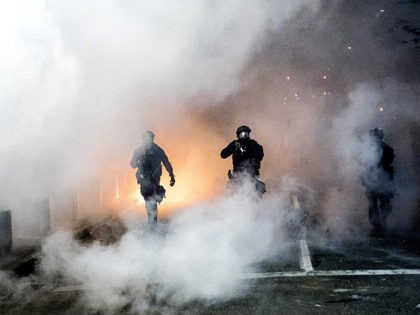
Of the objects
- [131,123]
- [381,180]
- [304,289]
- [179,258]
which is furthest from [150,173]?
[131,123]

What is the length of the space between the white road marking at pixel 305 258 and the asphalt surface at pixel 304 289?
13 mm

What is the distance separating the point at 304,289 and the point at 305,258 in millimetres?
1491

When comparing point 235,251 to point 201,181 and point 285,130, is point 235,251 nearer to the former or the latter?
point 201,181

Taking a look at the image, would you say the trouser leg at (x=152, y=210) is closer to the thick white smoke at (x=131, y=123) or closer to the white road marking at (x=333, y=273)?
the thick white smoke at (x=131, y=123)

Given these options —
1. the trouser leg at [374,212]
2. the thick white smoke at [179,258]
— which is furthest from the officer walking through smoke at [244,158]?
the trouser leg at [374,212]

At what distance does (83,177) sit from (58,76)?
518cm

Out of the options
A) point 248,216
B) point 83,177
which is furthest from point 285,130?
point 248,216

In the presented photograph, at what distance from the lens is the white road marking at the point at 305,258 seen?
19.9 feet

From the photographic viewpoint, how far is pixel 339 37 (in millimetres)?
18922

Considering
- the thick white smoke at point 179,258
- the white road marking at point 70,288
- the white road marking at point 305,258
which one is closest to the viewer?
the thick white smoke at point 179,258

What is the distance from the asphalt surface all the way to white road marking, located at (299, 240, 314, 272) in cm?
1

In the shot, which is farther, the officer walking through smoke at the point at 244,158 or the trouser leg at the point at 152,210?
the trouser leg at the point at 152,210

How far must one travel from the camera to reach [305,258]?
658 centimetres

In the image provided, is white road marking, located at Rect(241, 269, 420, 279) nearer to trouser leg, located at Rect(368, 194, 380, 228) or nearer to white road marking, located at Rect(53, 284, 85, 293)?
white road marking, located at Rect(53, 284, 85, 293)
